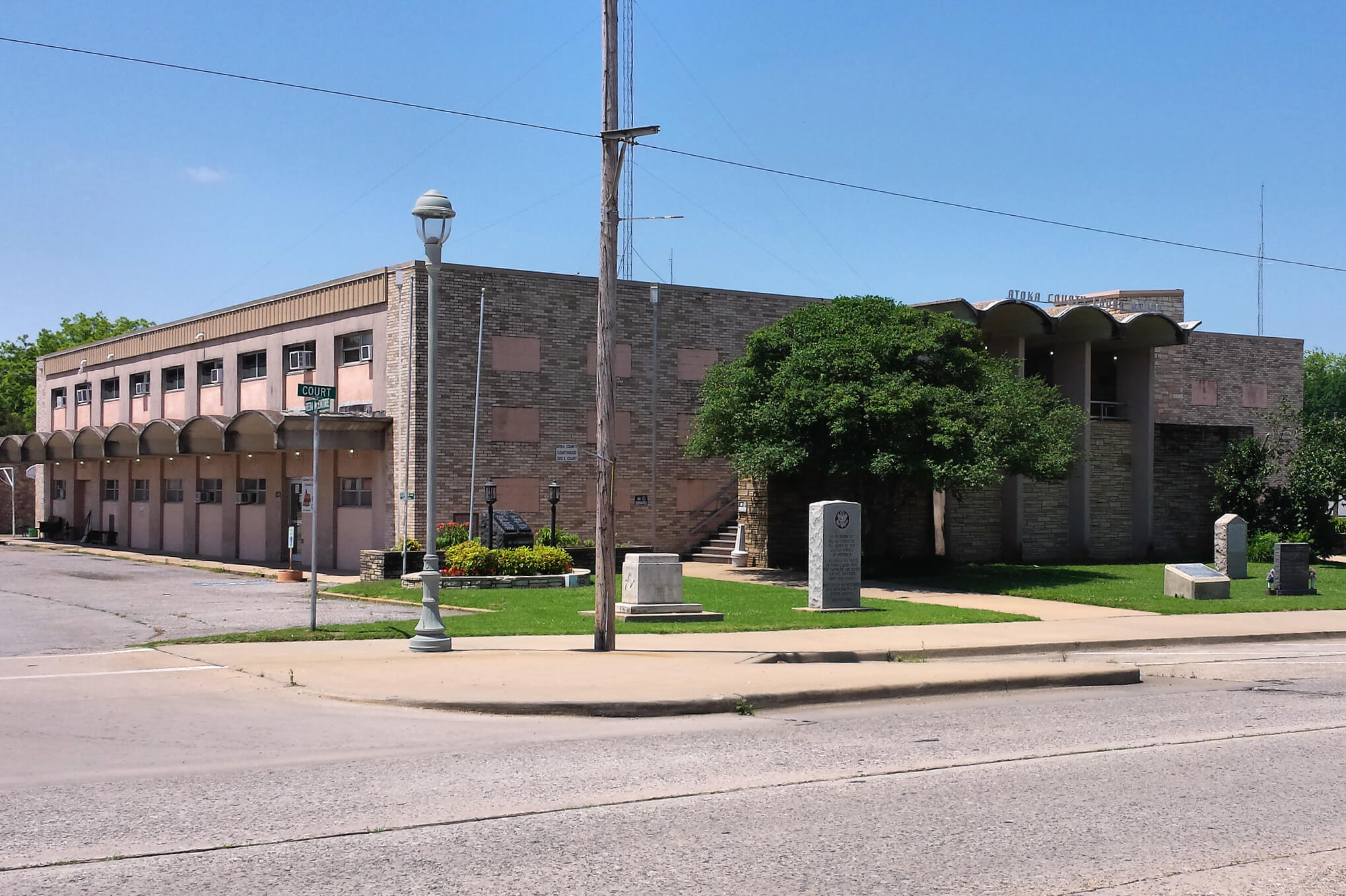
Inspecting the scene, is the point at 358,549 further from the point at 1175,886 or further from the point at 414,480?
the point at 1175,886

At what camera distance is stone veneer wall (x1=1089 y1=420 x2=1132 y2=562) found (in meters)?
34.4

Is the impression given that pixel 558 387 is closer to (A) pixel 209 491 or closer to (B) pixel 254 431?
(B) pixel 254 431

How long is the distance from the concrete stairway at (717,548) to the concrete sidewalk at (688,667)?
1499 cm

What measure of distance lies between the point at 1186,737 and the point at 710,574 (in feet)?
62.8

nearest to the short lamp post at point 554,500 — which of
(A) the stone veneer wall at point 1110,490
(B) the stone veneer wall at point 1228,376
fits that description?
(A) the stone veneer wall at point 1110,490

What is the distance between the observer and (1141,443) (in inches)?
1372

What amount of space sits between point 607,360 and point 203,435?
22571 mm

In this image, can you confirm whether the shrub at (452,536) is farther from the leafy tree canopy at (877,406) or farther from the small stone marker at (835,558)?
the small stone marker at (835,558)

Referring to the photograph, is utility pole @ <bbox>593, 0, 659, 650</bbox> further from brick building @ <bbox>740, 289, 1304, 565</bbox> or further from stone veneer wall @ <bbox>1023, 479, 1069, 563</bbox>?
stone veneer wall @ <bbox>1023, 479, 1069, 563</bbox>

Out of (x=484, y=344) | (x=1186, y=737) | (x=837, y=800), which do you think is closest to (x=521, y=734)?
(x=837, y=800)

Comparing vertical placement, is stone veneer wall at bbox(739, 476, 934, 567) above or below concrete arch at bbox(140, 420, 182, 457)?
below

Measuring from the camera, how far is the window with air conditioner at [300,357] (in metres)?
34.4

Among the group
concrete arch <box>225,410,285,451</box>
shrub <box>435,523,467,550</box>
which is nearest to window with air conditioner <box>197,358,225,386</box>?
concrete arch <box>225,410,285,451</box>

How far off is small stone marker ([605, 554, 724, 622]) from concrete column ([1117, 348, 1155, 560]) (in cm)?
2049
